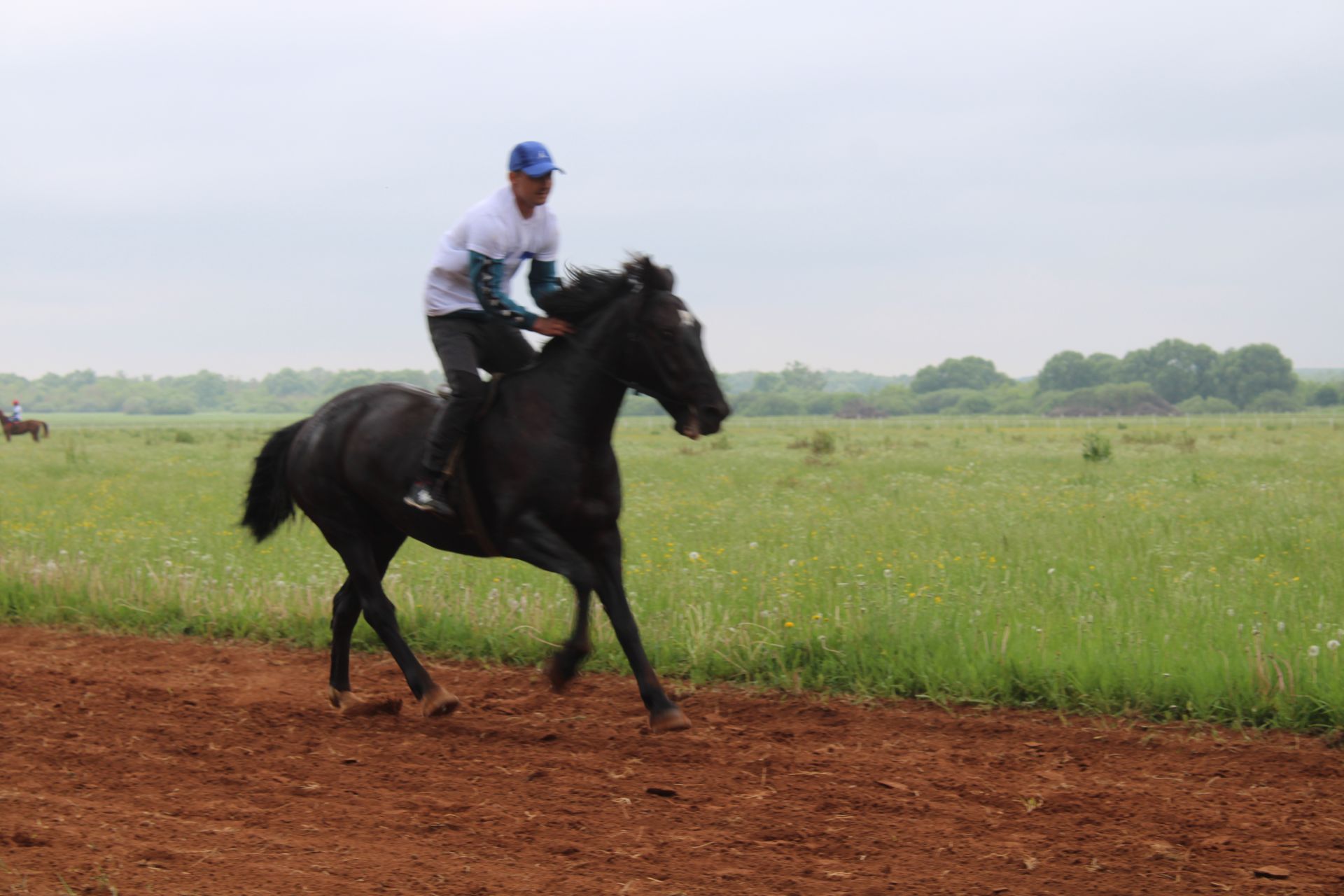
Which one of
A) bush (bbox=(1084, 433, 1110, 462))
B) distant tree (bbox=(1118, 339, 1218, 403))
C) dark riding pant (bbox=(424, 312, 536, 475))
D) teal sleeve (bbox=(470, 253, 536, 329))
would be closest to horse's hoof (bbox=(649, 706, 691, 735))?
dark riding pant (bbox=(424, 312, 536, 475))

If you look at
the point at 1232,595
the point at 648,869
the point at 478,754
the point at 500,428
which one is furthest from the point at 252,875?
the point at 1232,595

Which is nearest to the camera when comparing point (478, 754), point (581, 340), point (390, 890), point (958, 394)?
point (390, 890)

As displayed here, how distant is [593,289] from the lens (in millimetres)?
6297

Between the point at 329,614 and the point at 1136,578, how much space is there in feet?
20.3

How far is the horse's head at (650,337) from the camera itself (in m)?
5.65

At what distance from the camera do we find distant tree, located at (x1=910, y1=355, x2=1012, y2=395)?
6860 inches

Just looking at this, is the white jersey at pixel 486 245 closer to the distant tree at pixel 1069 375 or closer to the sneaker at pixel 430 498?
the sneaker at pixel 430 498

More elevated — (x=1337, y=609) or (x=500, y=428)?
(x=500, y=428)

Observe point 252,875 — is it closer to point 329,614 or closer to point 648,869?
point 648,869

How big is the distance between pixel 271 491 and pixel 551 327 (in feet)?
8.82

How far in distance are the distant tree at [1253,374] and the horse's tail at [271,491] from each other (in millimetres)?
145874

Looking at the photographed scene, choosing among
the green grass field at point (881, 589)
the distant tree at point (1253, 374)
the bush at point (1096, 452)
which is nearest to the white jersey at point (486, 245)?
the green grass field at point (881, 589)

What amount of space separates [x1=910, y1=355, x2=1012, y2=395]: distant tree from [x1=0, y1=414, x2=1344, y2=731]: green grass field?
158669 millimetres

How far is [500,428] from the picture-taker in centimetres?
623
